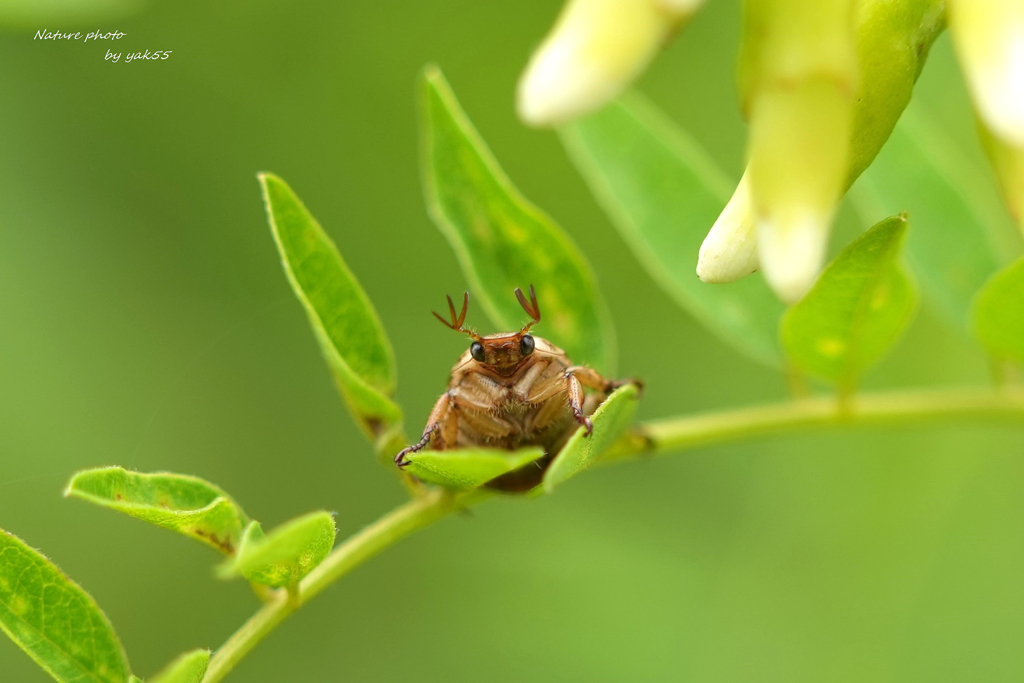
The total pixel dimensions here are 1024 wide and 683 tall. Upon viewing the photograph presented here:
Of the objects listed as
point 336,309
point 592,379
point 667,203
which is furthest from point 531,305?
point 336,309

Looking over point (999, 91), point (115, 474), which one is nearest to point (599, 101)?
point (999, 91)

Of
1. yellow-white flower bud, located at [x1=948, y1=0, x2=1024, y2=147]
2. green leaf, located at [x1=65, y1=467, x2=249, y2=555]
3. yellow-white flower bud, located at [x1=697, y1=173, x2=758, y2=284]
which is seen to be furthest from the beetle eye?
yellow-white flower bud, located at [x1=948, y1=0, x2=1024, y2=147]

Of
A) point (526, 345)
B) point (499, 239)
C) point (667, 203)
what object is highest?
point (499, 239)

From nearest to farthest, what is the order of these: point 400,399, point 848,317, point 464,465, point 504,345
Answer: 1. point 464,465
2. point 848,317
3. point 504,345
4. point 400,399

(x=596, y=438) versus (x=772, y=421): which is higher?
(x=596, y=438)

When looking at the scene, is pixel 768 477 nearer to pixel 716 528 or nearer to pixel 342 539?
pixel 716 528

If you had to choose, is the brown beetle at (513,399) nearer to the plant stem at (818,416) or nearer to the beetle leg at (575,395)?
the beetle leg at (575,395)

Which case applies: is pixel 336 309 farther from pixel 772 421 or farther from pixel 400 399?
pixel 400 399
